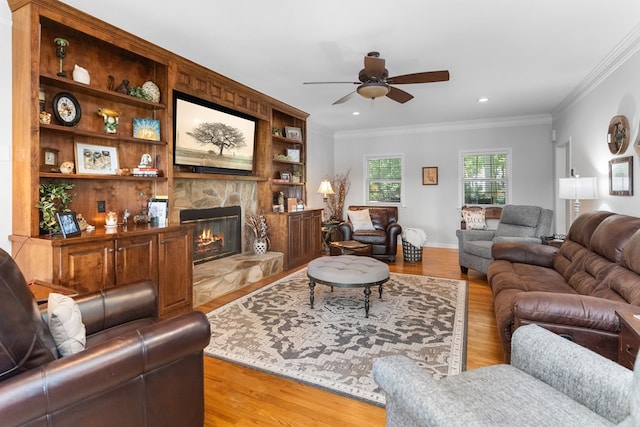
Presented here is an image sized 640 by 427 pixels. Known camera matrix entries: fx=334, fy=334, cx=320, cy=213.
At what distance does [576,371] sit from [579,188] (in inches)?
135

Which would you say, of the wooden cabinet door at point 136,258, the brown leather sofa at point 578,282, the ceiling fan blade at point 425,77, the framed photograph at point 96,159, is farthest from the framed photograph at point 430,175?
the framed photograph at point 96,159

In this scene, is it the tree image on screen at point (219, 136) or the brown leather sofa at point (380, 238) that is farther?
the brown leather sofa at point (380, 238)

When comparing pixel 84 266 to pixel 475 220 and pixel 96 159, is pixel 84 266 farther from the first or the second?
pixel 475 220

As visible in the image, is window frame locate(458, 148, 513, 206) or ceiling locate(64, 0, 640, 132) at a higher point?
ceiling locate(64, 0, 640, 132)

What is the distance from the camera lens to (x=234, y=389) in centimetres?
207

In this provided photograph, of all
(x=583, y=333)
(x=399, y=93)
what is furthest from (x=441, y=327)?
(x=399, y=93)

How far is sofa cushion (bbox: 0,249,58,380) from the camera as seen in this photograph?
42.0 inches

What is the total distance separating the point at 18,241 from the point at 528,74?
5.36 metres

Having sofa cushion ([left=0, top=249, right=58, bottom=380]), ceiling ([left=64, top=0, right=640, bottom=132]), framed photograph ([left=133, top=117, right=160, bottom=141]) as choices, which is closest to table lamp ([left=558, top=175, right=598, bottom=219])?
ceiling ([left=64, top=0, right=640, bottom=132])

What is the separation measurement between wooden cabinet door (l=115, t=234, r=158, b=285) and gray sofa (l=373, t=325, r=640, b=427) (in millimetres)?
2389

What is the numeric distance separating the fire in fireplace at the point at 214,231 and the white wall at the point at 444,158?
3.55 metres

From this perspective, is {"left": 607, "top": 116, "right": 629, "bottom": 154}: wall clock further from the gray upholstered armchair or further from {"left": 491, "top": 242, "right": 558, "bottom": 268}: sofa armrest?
{"left": 491, "top": 242, "right": 558, "bottom": 268}: sofa armrest

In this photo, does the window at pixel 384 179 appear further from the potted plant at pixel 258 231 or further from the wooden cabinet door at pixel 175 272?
the wooden cabinet door at pixel 175 272

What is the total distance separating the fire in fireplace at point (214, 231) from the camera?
165 inches
